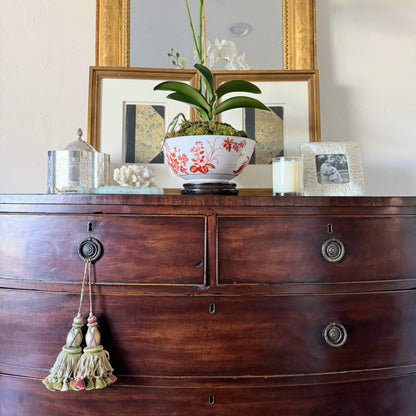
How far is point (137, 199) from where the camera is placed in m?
0.69

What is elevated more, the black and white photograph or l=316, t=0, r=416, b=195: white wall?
l=316, t=0, r=416, b=195: white wall

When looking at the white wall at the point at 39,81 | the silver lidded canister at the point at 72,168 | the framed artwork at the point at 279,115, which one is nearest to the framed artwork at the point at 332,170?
the framed artwork at the point at 279,115

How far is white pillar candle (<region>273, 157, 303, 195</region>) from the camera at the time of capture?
866 mm

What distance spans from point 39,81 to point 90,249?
0.81m

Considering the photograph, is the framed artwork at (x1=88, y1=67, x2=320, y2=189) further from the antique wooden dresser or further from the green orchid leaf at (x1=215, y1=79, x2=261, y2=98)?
the antique wooden dresser

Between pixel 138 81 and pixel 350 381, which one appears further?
pixel 138 81

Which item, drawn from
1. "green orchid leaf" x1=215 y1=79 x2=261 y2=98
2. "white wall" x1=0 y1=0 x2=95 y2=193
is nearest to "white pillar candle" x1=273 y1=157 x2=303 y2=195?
"green orchid leaf" x1=215 y1=79 x2=261 y2=98

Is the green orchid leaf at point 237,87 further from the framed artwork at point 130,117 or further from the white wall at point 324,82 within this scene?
the white wall at point 324,82

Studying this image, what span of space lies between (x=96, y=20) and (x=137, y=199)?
0.80 m

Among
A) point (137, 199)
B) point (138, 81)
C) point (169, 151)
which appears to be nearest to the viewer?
point (137, 199)

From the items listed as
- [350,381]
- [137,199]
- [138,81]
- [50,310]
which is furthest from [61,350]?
[138,81]

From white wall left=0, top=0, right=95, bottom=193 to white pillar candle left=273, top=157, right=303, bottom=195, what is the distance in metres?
0.73

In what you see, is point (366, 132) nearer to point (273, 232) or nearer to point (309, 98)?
point (309, 98)

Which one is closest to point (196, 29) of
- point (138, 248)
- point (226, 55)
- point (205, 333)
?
point (226, 55)
